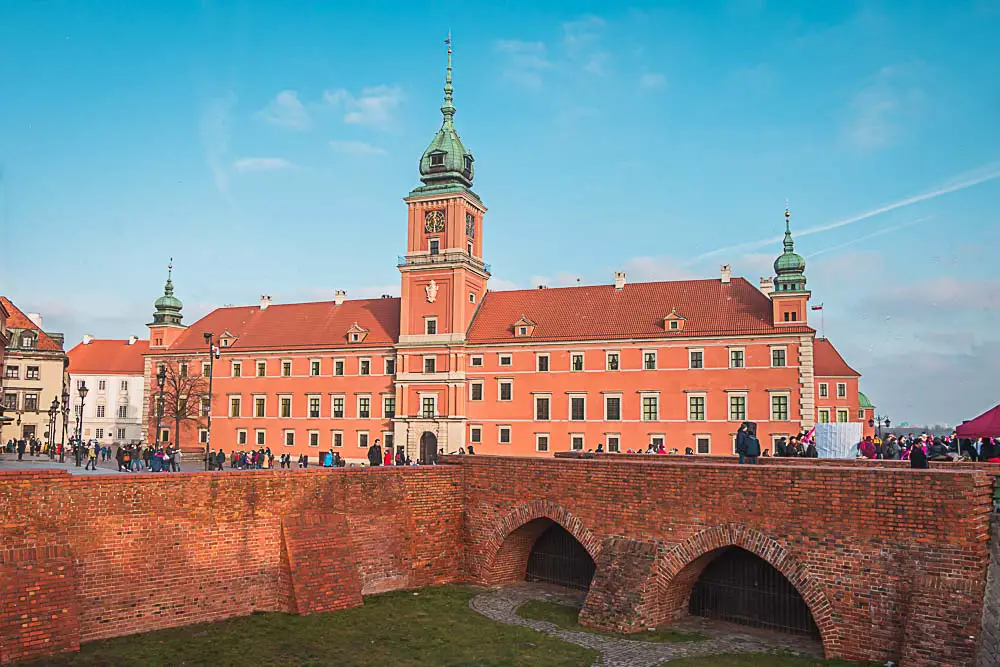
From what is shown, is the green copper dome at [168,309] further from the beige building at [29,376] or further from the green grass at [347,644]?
the green grass at [347,644]

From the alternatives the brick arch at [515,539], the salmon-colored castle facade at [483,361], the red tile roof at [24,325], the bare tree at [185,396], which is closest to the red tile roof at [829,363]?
the salmon-colored castle facade at [483,361]

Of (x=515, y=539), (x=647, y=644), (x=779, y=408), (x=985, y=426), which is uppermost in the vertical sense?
(x=779, y=408)

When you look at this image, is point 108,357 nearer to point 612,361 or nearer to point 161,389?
point 161,389

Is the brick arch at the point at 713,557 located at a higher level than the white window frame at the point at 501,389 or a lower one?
lower

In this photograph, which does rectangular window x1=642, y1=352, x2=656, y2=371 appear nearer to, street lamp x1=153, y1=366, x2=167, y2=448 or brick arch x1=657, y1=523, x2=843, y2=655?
brick arch x1=657, y1=523, x2=843, y2=655

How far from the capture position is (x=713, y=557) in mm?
17656

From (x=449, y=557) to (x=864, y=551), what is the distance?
35.2ft

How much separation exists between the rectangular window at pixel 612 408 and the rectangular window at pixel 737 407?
20.7ft

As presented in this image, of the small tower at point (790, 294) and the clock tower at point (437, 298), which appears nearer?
the small tower at point (790, 294)

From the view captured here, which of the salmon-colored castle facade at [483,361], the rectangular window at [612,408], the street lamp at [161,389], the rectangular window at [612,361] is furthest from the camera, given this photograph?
the street lamp at [161,389]

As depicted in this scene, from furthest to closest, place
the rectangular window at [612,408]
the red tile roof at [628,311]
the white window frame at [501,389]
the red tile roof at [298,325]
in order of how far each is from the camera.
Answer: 1. the red tile roof at [298,325]
2. the white window frame at [501,389]
3. the rectangular window at [612,408]
4. the red tile roof at [628,311]

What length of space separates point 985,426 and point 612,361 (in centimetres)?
3124

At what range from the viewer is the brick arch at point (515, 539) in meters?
19.7

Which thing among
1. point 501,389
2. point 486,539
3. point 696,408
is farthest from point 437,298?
point 486,539
